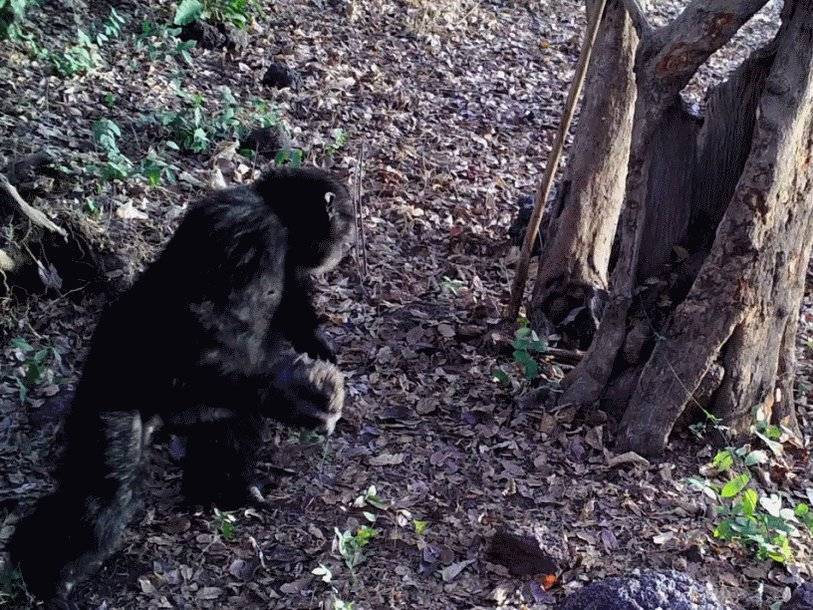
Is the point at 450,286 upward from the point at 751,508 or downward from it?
upward

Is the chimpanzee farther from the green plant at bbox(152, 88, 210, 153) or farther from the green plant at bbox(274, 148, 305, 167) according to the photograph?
the green plant at bbox(152, 88, 210, 153)

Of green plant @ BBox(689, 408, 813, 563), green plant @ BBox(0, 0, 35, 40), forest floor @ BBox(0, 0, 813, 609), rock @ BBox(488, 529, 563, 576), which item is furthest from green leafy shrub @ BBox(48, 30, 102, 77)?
green plant @ BBox(689, 408, 813, 563)

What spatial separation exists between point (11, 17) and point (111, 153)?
1894 millimetres

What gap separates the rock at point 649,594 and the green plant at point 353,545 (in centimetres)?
108

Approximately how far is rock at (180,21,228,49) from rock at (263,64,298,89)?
0.76 meters

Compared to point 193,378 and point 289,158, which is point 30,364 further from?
point 289,158

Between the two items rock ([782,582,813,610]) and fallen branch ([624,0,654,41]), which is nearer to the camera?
rock ([782,582,813,610])

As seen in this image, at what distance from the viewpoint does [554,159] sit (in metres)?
5.08

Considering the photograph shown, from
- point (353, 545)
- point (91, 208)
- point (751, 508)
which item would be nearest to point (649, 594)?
point (751, 508)

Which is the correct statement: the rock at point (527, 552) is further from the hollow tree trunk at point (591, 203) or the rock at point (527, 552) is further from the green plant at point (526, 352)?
the hollow tree trunk at point (591, 203)

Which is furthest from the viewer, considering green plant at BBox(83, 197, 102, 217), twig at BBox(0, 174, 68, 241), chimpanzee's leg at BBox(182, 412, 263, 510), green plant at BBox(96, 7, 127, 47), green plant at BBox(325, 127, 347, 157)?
green plant at BBox(96, 7, 127, 47)

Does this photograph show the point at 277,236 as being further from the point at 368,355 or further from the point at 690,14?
the point at 690,14

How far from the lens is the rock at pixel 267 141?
23.4ft

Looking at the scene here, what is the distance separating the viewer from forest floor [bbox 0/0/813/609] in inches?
158
